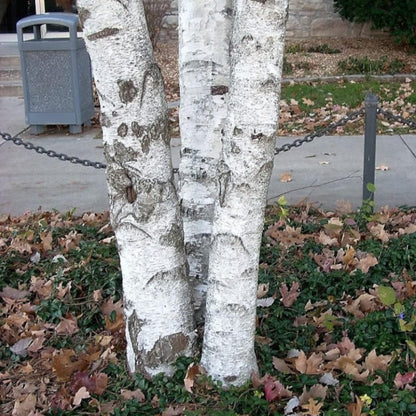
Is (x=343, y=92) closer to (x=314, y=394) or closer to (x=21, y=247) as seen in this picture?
(x=21, y=247)

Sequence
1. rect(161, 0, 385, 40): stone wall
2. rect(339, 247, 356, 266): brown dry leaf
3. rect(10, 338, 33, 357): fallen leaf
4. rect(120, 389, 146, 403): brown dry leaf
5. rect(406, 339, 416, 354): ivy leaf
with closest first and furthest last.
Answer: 1. rect(120, 389, 146, 403): brown dry leaf
2. rect(406, 339, 416, 354): ivy leaf
3. rect(10, 338, 33, 357): fallen leaf
4. rect(339, 247, 356, 266): brown dry leaf
5. rect(161, 0, 385, 40): stone wall

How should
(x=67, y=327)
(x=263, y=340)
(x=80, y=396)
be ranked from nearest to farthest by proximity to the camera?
(x=80, y=396)
(x=263, y=340)
(x=67, y=327)

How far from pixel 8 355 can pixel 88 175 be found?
11.6 feet

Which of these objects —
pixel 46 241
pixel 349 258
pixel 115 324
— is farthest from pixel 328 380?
pixel 46 241

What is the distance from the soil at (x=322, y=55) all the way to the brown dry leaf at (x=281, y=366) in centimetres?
736

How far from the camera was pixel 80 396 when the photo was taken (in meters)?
2.95

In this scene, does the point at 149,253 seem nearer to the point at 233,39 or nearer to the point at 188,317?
the point at 188,317

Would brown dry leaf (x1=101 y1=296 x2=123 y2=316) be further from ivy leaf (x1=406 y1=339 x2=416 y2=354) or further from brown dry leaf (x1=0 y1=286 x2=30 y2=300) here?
ivy leaf (x1=406 y1=339 x2=416 y2=354)

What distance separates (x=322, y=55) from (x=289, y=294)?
9.23 meters

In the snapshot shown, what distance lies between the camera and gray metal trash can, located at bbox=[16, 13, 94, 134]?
8008 millimetres

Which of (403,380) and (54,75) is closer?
(403,380)

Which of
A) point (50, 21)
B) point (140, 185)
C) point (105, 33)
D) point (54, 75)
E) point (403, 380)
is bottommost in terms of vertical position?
point (403, 380)

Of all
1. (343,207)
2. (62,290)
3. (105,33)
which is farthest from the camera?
(343,207)

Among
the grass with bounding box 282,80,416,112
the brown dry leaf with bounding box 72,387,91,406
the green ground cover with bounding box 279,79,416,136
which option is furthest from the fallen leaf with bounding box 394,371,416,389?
the grass with bounding box 282,80,416,112
